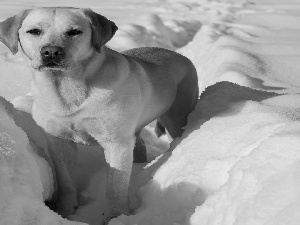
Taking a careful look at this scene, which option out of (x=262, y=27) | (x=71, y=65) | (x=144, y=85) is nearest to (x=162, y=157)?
(x=144, y=85)

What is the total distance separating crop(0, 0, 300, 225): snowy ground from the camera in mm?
1536

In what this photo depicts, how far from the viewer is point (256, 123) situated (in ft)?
7.47

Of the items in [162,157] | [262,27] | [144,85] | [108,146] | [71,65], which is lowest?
[262,27]

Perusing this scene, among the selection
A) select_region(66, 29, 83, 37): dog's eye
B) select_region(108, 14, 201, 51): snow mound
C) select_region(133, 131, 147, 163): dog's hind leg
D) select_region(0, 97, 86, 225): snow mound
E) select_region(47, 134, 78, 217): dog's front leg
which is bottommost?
select_region(108, 14, 201, 51): snow mound

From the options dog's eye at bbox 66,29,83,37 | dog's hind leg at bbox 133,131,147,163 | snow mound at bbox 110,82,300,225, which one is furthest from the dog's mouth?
dog's hind leg at bbox 133,131,147,163

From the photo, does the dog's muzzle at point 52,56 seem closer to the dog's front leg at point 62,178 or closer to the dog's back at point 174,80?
the dog's front leg at point 62,178

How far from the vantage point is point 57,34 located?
199cm

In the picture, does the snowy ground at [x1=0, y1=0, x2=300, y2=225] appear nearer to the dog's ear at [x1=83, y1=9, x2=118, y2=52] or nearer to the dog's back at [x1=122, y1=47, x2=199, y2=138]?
the dog's back at [x1=122, y1=47, x2=199, y2=138]

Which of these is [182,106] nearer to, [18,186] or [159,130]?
[159,130]

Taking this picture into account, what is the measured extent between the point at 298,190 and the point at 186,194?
0.64 metres

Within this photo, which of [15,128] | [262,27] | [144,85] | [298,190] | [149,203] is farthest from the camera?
[262,27]

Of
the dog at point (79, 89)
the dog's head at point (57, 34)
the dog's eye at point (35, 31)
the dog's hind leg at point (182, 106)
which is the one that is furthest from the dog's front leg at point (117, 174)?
the dog's hind leg at point (182, 106)

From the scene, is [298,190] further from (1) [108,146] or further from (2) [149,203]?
(1) [108,146]

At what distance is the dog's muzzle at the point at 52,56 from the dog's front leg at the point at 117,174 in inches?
17.8
